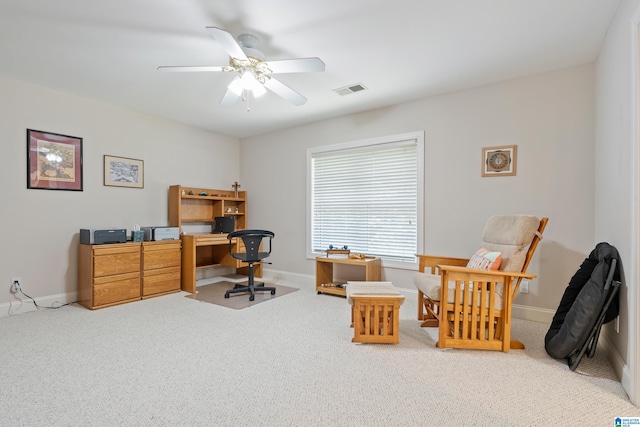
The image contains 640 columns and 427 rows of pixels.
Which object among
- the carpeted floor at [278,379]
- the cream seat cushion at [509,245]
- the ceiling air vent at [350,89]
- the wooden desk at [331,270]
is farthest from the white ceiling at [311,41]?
the carpeted floor at [278,379]

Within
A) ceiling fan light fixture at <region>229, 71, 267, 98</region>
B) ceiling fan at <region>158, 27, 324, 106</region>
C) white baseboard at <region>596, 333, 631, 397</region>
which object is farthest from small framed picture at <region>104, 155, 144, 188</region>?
white baseboard at <region>596, 333, 631, 397</region>

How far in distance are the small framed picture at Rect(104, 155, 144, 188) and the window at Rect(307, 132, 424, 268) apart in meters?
2.36

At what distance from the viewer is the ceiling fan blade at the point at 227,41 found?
184 cm

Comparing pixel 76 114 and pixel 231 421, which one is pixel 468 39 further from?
pixel 76 114

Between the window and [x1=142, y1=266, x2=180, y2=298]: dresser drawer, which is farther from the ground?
the window

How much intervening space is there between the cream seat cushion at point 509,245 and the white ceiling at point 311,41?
1447mm

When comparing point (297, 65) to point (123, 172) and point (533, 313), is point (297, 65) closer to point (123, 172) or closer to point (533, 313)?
point (123, 172)

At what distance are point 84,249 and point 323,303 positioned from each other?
9.21ft

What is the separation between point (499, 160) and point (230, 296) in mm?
3463

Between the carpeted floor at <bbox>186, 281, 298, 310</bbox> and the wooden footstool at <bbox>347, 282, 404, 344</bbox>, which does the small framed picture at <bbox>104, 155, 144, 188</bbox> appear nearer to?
the carpeted floor at <bbox>186, 281, 298, 310</bbox>

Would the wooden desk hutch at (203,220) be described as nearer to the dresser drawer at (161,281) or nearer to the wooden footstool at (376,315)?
the dresser drawer at (161,281)

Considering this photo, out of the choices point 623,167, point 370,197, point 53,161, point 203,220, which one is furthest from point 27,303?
point 623,167

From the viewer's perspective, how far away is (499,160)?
314 cm

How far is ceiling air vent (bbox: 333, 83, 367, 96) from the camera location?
129 inches
